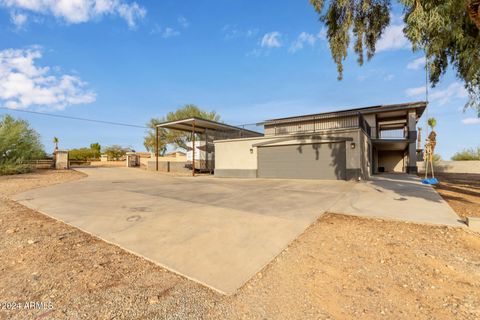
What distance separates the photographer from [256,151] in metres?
15.6

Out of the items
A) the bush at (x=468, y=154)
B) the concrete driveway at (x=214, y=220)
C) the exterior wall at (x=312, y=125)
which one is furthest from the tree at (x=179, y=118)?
the bush at (x=468, y=154)

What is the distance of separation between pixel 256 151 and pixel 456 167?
20.9 m

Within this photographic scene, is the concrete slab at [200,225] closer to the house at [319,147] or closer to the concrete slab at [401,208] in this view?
the concrete slab at [401,208]

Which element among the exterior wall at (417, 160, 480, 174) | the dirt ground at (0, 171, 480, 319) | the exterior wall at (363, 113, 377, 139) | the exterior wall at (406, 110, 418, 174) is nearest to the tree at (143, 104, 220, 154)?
the exterior wall at (363, 113, 377, 139)

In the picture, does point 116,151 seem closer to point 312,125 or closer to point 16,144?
point 16,144

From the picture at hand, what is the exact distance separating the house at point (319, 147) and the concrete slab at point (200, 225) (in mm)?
5606

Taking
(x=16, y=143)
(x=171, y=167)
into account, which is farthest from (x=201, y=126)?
(x=16, y=143)

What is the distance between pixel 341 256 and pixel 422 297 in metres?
1.05

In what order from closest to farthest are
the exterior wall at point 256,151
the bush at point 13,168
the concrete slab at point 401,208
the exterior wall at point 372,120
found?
1. the concrete slab at point 401,208
2. the exterior wall at point 256,151
3. the bush at point 13,168
4. the exterior wall at point 372,120

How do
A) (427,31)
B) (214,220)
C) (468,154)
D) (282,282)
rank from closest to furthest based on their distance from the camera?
(282,282) < (214,220) < (427,31) < (468,154)

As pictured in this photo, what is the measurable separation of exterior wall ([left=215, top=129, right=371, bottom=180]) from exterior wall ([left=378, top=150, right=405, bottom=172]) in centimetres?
1179

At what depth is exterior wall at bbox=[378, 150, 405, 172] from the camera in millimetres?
23953

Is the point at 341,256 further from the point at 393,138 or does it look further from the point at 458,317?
the point at 393,138

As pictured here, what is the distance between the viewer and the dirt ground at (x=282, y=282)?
2199 mm
